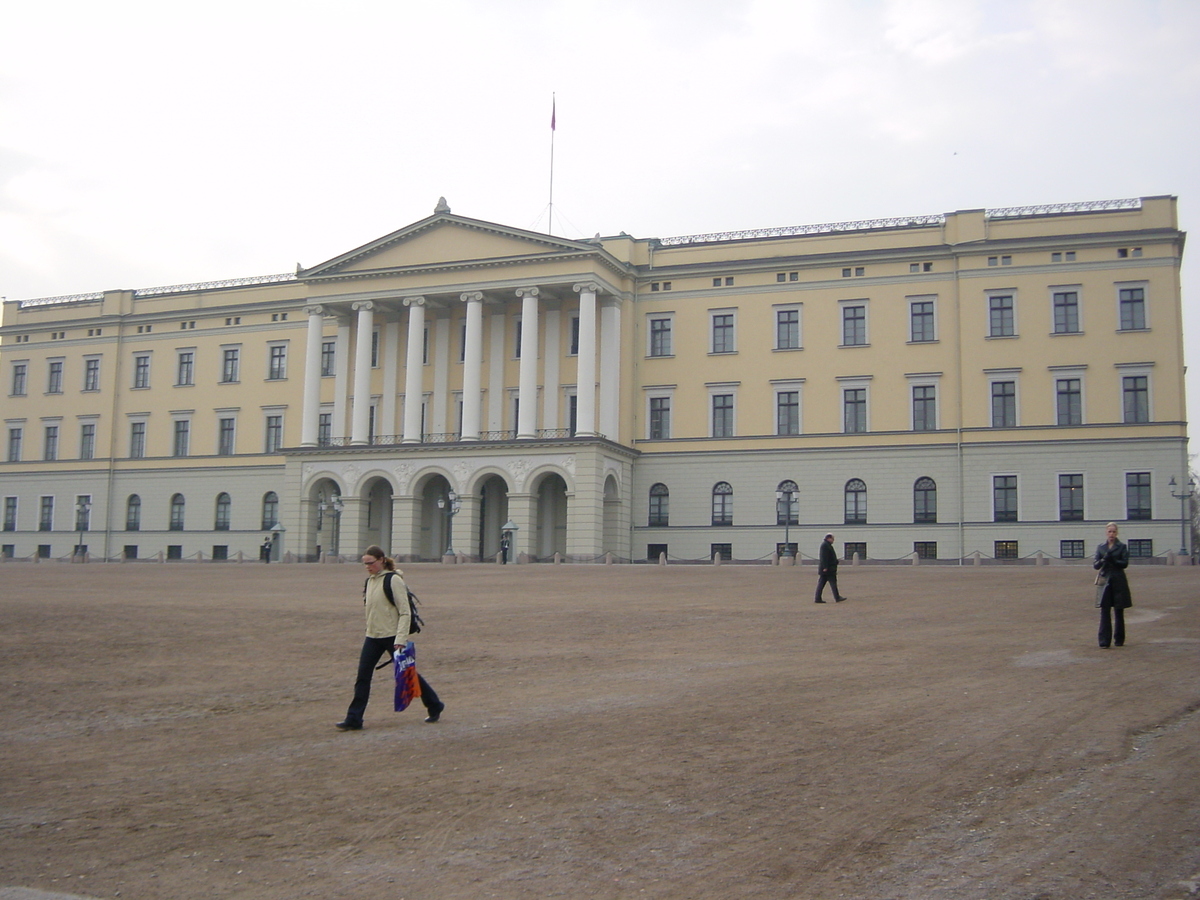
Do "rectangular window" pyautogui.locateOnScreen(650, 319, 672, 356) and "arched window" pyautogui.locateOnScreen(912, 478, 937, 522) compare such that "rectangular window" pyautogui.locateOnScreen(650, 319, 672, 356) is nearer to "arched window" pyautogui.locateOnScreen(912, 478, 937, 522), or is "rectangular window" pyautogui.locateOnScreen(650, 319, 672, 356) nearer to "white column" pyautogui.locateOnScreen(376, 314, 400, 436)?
"white column" pyautogui.locateOnScreen(376, 314, 400, 436)

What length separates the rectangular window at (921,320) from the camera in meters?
50.6

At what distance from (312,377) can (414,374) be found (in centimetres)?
596

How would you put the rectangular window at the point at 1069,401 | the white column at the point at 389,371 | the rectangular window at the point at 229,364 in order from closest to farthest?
the rectangular window at the point at 1069,401, the white column at the point at 389,371, the rectangular window at the point at 229,364

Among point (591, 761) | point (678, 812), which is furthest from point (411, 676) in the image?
point (678, 812)

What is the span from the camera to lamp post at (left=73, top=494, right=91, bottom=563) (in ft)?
211

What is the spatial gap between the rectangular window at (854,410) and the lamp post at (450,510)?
18.1 meters

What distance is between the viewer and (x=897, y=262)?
51.2 meters

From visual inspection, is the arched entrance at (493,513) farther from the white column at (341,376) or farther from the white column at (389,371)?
the white column at (341,376)


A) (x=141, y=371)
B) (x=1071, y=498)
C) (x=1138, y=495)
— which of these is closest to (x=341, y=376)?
(x=141, y=371)

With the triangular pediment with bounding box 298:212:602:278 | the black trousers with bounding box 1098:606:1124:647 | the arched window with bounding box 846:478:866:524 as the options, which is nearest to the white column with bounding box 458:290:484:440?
the triangular pediment with bounding box 298:212:602:278

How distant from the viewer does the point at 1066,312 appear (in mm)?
48688

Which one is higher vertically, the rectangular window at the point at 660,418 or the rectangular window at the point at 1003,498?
the rectangular window at the point at 660,418

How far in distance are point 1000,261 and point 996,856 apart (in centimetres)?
4642

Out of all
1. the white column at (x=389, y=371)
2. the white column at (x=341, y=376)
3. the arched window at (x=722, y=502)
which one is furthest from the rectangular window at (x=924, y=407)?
the white column at (x=341, y=376)
